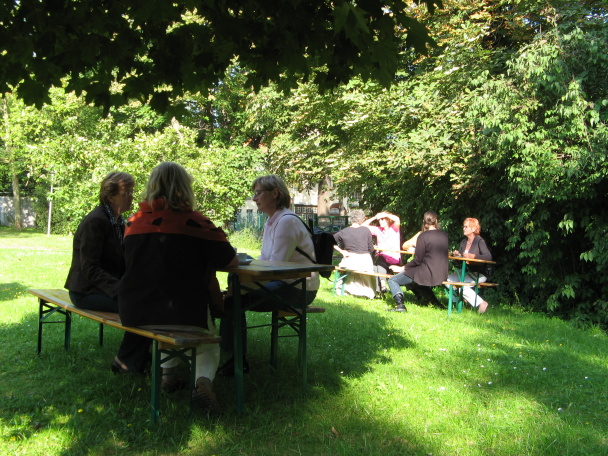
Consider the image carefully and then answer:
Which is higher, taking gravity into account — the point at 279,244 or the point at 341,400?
the point at 279,244

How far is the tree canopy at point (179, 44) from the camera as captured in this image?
140 inches

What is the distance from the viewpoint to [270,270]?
3668 mm

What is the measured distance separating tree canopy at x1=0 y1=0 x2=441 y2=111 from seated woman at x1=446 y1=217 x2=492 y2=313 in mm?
5841

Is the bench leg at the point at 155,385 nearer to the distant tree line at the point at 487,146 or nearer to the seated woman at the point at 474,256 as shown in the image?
the distant tree line at the point at 487,146

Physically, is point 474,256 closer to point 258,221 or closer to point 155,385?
point 155,385

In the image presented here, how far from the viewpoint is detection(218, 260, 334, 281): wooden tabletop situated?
143 inches

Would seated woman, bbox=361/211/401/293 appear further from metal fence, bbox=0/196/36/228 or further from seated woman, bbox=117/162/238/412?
metal fence, bbox=0/196/36/228

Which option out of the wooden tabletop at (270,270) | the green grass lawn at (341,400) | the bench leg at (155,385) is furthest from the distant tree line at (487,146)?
the green grass lawn at (341,400)

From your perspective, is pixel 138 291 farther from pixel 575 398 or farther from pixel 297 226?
pixel 575 398

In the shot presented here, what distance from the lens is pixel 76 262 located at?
4625 mm

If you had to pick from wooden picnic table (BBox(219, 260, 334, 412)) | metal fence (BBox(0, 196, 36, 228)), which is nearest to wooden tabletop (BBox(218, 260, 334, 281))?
wooden picnic table (BBox(219, 260, 334, 412))

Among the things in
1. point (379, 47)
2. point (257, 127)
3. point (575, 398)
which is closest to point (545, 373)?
point (575, 398)

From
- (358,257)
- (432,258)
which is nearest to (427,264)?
(432,258)

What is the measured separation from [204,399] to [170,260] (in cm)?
93
